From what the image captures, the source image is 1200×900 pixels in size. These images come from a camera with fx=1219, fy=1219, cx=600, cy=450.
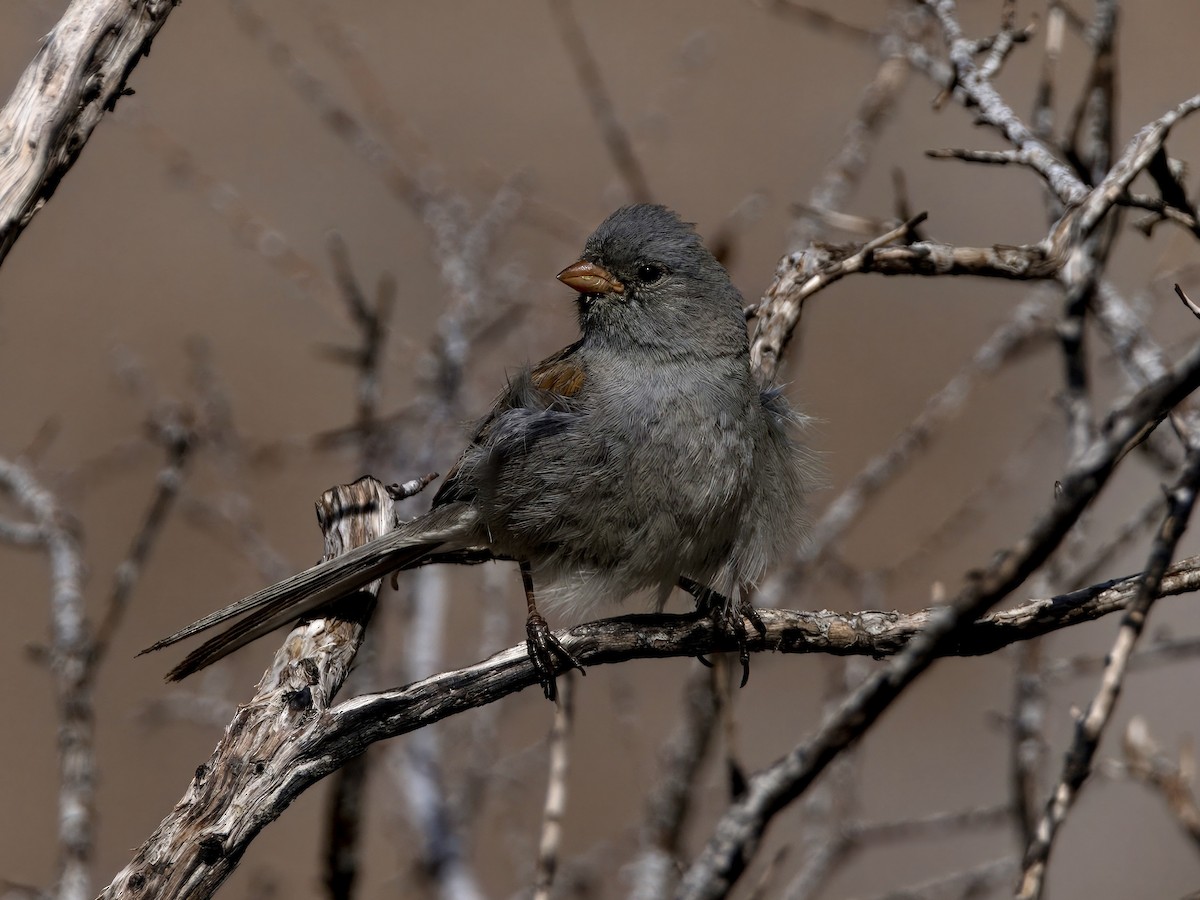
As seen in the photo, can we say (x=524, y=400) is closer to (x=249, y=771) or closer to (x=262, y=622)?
(x=262, y=622)

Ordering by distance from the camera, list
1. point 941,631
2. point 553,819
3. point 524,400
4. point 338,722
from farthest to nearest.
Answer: point 524,400, point 553,819, point 338,722, point 941,631

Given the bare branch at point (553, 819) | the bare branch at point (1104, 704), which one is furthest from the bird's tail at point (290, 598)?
the bare branch at point (1104, 704)

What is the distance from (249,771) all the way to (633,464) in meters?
1.45

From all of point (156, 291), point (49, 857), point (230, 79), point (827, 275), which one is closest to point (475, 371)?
point (827, 275)

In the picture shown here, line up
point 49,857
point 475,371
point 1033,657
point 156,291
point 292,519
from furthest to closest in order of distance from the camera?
1. point 156,291
2. point 292,519
3. point 49,857
4. point 475,371
5. point 1033,657

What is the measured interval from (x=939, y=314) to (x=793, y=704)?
3085mm

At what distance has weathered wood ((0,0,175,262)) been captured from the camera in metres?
2.31

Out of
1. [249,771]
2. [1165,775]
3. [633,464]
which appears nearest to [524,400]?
[633,464]

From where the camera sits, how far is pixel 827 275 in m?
3.28

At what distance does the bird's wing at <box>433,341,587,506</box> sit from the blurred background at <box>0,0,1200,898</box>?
1.66ft

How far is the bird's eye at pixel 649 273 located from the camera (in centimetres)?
402

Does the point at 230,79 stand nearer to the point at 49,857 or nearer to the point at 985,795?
the point at 49,857

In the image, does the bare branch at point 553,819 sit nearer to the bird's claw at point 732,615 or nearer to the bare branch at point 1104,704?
the bird's claw at point 732,615

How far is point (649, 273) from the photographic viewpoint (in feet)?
13.2
